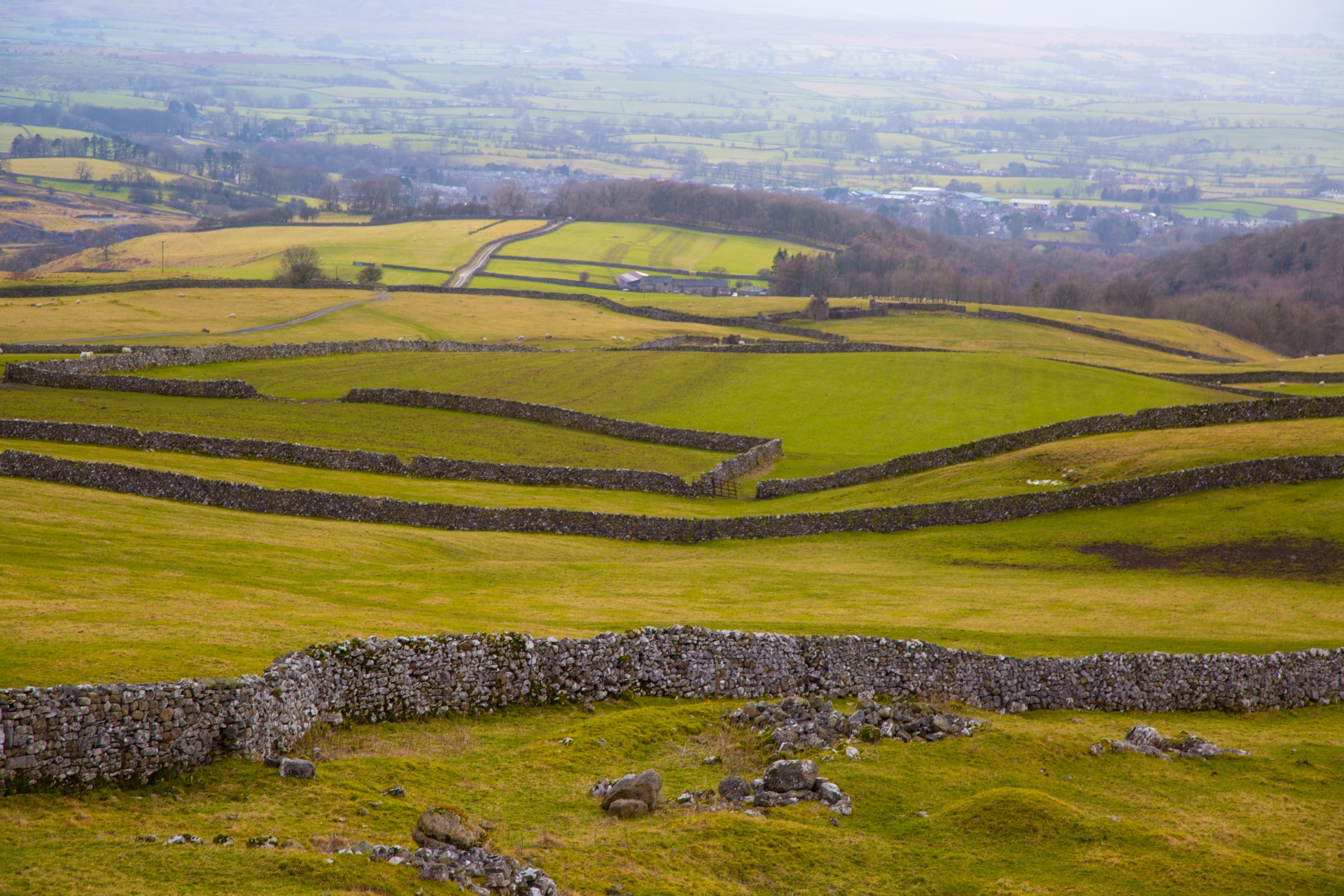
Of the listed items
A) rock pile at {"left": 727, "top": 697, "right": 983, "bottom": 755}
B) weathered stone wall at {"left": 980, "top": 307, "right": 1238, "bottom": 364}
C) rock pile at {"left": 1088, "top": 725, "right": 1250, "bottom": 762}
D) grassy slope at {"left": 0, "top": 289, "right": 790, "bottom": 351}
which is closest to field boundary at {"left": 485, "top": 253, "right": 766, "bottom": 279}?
grassy slope at {"left": 0, "top": 289, "right": 790, "bottom": 351}

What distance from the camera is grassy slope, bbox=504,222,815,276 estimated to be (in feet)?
567

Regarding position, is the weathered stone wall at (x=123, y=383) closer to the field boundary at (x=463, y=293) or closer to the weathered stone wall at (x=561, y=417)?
the weathered stone wall at (x=561, y=417)

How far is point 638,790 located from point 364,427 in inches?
1642

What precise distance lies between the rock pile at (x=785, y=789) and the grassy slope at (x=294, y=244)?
130835 millimetres

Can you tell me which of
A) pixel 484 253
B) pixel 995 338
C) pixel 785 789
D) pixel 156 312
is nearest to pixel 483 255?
pixel 484 253

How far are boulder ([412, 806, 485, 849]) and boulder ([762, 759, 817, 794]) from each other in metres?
4.96

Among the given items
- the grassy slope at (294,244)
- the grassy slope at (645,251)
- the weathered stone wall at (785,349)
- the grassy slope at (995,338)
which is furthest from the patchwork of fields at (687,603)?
the grassy slope at (645,251)

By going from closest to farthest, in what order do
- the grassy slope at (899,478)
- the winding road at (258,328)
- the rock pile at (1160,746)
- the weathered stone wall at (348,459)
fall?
the rock pile at (1160,746)
the grassy slope at (899,478)
the weathered stone wall at (348,459)
the winding road at (258,328)

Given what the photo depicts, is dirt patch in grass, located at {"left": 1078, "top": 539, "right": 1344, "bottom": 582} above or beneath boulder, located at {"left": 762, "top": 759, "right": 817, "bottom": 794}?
above

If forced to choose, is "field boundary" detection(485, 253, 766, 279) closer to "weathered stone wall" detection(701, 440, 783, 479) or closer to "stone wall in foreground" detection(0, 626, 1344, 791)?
"weathered stone wall" detection(701, 440, 783, 479)

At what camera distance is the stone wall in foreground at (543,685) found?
569 inches

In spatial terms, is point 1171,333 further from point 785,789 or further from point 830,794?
point 785,789

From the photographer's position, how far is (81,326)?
8338 centimetres

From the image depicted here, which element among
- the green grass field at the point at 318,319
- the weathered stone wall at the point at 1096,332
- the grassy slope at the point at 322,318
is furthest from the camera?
the weathered stone wall at the point at 1096,332
